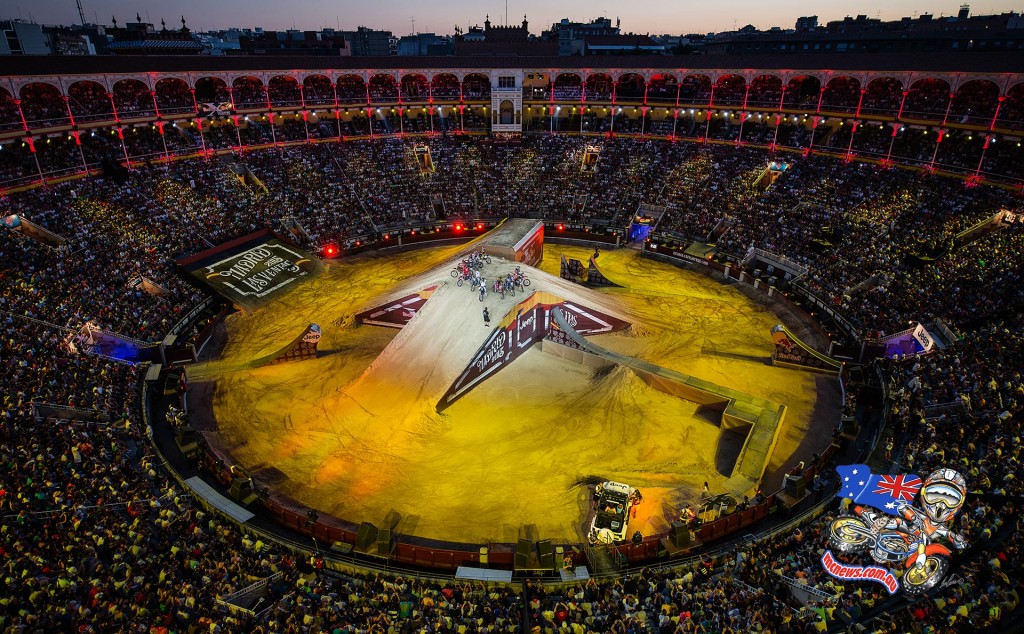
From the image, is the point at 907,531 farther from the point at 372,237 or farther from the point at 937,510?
the point at 372,237

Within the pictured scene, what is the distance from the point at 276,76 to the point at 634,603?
54.5 m

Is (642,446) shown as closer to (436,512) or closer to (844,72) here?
(436,512)

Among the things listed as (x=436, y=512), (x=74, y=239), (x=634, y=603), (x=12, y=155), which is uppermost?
(x=12, y=155)

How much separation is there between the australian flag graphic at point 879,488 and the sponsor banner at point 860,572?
177cm

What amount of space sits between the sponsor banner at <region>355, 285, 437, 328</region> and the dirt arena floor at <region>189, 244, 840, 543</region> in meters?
0.40

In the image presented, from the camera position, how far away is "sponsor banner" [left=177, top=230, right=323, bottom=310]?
37.5m

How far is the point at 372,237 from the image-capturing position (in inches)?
1875

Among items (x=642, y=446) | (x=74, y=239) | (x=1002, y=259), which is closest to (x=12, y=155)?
(x=74, y=239)

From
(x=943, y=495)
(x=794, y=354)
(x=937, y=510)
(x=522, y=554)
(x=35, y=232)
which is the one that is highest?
(x=35, y=232)

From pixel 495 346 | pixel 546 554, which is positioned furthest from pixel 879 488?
pixel 495 346

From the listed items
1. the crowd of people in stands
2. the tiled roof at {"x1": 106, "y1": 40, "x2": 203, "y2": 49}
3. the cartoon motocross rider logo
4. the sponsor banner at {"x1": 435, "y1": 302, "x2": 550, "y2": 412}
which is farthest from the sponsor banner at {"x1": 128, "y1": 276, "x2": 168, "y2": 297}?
the tiled roof at {"x1": 106, "y1": 40, "x2": 203, "y2": 49}

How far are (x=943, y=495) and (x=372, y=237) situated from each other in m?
40.7

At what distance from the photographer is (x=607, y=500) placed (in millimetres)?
20359

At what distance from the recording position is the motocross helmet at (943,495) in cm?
1582
